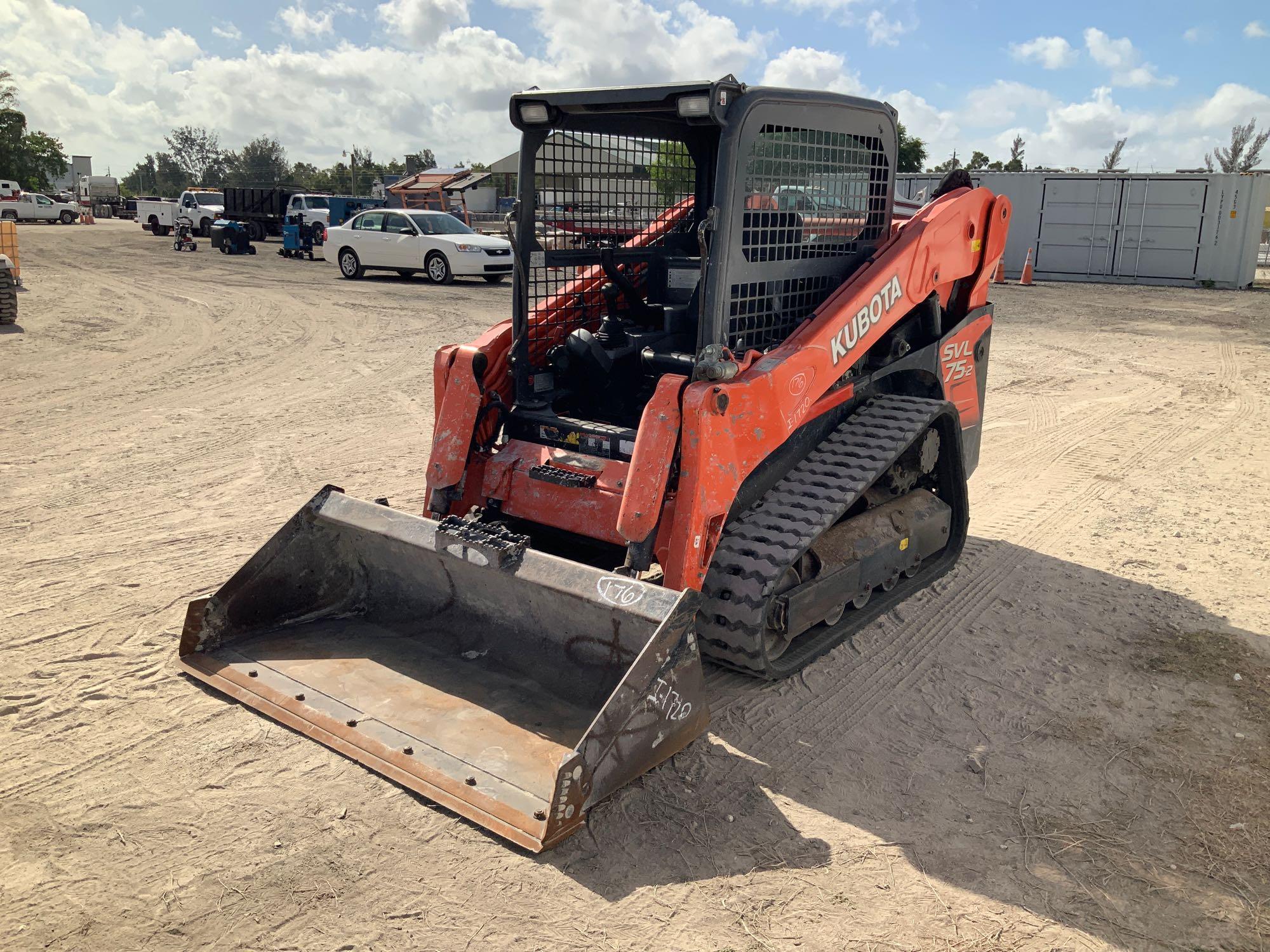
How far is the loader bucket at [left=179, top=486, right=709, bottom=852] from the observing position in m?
3.34

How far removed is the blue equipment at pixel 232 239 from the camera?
27109 millimetres

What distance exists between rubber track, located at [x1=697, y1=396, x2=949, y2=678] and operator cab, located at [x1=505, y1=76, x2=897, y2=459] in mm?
640

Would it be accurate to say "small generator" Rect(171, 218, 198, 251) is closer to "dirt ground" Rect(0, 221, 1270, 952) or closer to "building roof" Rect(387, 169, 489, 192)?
"building roof" Rect(387, 169, 489, 192)

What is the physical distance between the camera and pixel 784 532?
4238mm

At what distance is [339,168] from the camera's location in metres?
74.4

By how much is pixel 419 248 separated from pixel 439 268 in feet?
1.89

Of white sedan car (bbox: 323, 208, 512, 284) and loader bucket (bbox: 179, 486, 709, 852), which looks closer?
loader bucket (bbox: 179, 486, 709, 852)

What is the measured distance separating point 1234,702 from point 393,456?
5.69 metres

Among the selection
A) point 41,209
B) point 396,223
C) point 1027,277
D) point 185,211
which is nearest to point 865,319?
point 396,223

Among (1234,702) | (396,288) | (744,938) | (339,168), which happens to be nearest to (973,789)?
(744,938)

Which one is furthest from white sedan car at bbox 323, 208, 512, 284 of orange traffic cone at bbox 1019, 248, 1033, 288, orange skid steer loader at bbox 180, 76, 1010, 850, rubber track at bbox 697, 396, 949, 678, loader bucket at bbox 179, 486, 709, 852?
loader bucket at bbox 179, 486, 709, 852

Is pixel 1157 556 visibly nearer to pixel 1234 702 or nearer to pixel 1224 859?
pixel 1234 702

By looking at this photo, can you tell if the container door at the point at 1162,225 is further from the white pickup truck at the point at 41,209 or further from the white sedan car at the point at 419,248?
the white pickup truck at the point at 41,209

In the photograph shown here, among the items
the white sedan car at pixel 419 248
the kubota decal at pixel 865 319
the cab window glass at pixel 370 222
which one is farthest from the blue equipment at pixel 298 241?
the kubota decal at pixel 865 319
